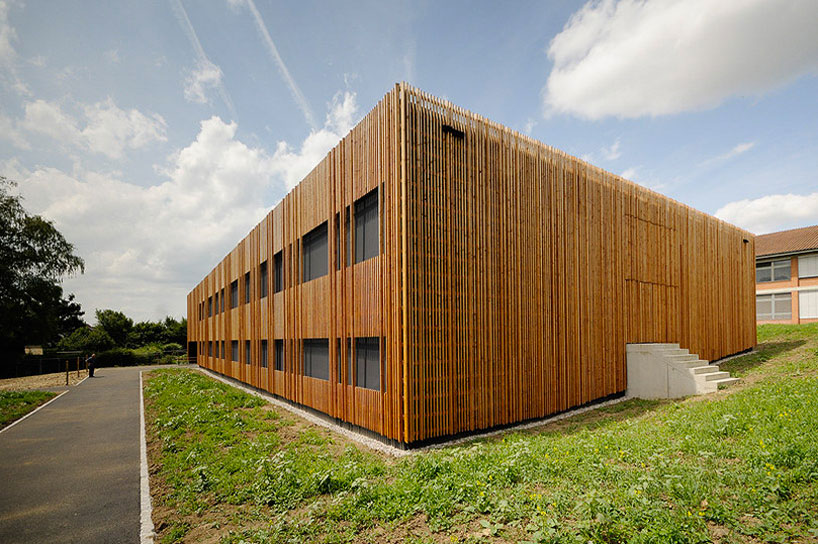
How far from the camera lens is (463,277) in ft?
29.8

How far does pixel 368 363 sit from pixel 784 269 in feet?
104

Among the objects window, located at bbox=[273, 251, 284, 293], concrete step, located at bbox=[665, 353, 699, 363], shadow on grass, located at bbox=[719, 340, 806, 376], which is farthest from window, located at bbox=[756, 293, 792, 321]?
window, located at bbox=[273, 251, 284, 293]

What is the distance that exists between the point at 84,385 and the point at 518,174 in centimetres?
2711

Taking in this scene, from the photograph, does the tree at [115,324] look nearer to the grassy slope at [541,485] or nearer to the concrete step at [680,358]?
the grassy slope at [541,485]

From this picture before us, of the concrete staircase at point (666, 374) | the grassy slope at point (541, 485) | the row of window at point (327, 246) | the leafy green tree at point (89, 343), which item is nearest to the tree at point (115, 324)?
the leafy green tree at point (89, 343)

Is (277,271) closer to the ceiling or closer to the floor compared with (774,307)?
closer to the ceiling

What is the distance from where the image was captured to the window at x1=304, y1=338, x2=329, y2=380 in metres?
12.2

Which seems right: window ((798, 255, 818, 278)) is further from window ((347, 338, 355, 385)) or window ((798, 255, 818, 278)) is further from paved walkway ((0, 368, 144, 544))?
paved walkway ((0, 368, 144, 544))

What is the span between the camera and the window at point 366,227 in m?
9.80

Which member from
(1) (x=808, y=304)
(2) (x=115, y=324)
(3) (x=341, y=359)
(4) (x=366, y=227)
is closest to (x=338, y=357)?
(3) (x=341, y=359)

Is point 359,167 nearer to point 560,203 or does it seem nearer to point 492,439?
point 560,203

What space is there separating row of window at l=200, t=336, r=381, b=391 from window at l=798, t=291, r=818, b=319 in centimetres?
3068

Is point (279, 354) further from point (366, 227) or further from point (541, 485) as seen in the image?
point (541, 485)

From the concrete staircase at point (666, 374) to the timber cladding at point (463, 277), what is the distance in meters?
0.50
